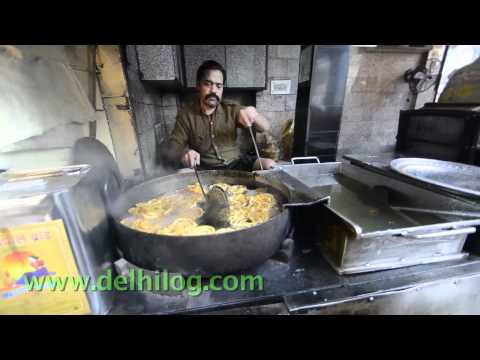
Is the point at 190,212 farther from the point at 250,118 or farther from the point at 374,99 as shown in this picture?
the point at 374,99

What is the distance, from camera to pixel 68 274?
0.85 meters

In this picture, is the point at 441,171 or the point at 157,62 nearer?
the point at 441,171

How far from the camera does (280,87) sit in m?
5.77

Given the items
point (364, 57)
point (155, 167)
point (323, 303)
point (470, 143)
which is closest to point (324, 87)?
point (470, 143)

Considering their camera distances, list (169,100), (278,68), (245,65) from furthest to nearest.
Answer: (278,68), (169,100), (245,65)

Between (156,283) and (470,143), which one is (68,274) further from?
(470,143)

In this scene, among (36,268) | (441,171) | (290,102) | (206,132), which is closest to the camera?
(36,268)

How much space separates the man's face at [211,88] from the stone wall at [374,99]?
470cm

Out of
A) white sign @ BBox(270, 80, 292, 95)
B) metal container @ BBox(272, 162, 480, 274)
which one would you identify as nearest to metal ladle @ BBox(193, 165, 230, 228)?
metal container @ BBox(272, 162, 480, 274)

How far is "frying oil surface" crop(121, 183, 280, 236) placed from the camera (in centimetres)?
132

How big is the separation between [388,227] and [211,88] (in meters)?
2.55

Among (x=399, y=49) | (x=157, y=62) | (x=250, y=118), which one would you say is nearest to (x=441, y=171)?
(x=250, y=118)

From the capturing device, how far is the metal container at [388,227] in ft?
3.66

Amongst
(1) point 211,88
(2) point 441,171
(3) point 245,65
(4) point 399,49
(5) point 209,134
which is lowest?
(2) point 441,171
